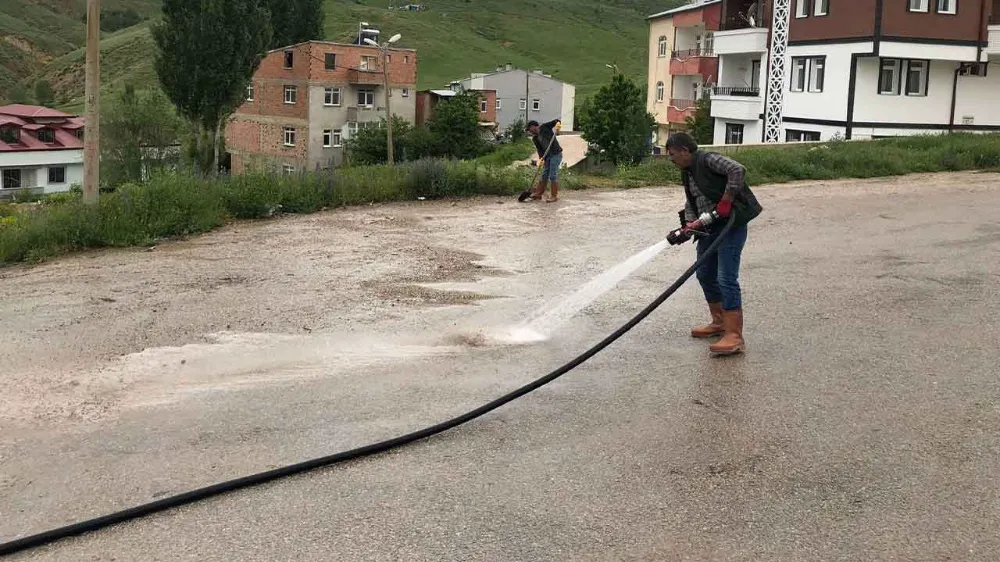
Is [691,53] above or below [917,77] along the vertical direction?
above

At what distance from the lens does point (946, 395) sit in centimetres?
641

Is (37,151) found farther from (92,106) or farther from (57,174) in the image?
(92,106)

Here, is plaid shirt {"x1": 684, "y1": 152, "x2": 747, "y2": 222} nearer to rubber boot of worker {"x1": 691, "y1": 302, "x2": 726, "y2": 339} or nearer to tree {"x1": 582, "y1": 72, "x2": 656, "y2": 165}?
rubber boot of worker {"x1": 691, "y1": 302, "x2": 726, "y2": 339}

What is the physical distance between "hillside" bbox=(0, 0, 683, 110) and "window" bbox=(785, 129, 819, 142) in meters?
75.4

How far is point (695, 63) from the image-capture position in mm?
52062

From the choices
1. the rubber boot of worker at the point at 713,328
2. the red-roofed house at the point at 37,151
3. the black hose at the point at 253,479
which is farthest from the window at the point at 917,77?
the red-roofed house at the point at 37,151

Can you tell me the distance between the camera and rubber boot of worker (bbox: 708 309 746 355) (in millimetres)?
7266

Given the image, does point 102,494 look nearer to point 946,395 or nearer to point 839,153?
point 946,395

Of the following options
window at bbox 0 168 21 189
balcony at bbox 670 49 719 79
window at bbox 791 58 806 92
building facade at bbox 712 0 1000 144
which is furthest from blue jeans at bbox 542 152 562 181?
window at bbox 0 168 21 189

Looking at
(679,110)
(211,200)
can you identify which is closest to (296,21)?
(679,110)

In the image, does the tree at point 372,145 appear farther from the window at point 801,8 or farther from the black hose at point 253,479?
the black hose at point 253,479

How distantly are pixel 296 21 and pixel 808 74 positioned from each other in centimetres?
3388

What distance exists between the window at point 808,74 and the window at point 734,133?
15.2ft

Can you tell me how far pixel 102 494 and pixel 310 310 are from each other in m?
4.08
